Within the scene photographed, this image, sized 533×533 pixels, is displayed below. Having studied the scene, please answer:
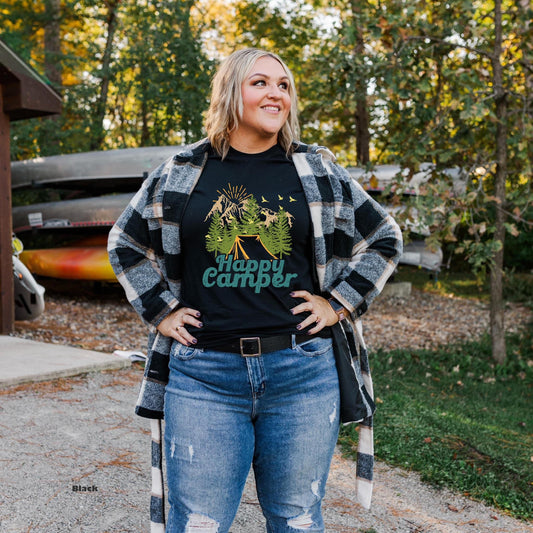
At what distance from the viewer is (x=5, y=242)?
6949 mm

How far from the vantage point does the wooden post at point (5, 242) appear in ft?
22.7

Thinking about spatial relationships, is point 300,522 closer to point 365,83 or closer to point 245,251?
point 245,251

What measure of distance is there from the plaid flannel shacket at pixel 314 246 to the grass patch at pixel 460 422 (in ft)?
5.94

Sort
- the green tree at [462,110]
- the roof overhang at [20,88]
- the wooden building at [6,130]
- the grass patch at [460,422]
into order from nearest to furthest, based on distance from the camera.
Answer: the grass patch at [460,422]
the green tree at [462,110]
the roof overhang at [20,88]
the wooden building at [6,130]

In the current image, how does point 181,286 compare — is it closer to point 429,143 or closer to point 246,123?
point 246,123

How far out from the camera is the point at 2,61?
21.6 feet

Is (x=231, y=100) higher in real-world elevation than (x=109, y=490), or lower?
higher

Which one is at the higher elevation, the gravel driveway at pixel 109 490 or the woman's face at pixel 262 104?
the woman's face at pixel 262 104

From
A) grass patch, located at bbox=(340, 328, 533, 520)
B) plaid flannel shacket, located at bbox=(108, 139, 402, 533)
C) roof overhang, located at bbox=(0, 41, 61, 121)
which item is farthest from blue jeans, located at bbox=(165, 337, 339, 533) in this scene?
roof overhang, located at bbox=(0, 41, 61, 121)

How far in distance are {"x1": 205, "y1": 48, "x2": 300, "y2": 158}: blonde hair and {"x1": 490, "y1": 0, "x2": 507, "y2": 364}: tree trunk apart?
Result: 16.3ft

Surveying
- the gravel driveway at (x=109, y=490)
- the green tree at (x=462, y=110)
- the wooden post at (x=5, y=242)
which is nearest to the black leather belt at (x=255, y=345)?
the gravel driveway at (x=109, y=490)

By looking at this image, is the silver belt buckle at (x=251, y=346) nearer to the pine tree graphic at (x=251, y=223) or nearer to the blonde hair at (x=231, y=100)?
the pine tree graphic at (x=251, y=223)

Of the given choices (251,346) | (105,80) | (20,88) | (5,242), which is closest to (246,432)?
(251,346)

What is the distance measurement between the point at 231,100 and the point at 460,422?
11.5ft
